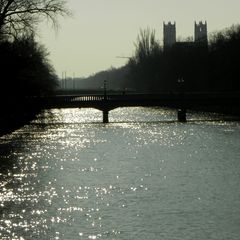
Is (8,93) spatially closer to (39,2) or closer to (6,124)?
(6,124)

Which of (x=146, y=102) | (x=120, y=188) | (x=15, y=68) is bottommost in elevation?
(x=120, y=188)

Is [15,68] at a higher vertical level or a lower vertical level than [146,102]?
higher

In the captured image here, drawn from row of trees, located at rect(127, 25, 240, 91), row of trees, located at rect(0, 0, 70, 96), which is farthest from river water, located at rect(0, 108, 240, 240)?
row of trees, located at rect(127, 25, 240, 91)

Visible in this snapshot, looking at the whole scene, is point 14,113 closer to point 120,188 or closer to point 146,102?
point 146,102

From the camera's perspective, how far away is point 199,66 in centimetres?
13862

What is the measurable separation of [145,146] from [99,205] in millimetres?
29877

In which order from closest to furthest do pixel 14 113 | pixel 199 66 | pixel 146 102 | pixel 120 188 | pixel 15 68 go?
1. pixel 120 188
2. pixel 15 68
3. pixel 14 113
4. pixel 146 102
5. pixel 199 66

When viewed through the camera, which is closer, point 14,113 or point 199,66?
point 14,113

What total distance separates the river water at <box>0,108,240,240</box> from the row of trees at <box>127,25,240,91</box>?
169 feet

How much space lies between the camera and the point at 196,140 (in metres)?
67.9

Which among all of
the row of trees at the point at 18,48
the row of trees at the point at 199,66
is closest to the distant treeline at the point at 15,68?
the row of trees at the point at 18,48

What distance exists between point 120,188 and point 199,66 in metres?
102

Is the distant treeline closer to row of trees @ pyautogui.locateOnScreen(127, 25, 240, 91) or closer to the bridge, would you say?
the bridge

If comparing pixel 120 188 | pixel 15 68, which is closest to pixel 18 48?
pixel 15 68
